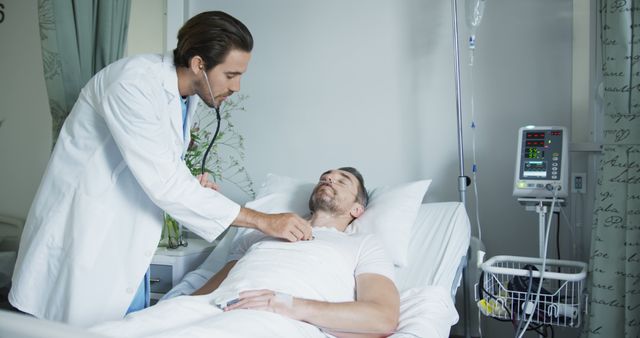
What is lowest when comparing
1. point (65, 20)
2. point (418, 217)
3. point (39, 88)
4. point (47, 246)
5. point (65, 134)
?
point (418, 217)

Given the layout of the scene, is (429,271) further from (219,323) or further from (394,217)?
(219,323)

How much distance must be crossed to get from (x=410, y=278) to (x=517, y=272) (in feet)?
1.14

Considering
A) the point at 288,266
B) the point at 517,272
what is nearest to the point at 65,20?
the point at 288,266

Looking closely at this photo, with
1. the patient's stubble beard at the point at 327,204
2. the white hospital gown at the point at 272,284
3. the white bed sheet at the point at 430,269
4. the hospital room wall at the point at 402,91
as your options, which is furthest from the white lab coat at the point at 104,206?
the hospital room wall at the point at 402,91

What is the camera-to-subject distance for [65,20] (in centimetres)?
186

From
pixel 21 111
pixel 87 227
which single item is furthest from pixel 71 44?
pixel 21 111

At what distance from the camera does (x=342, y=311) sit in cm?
128

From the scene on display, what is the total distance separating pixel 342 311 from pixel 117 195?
0.65 metres

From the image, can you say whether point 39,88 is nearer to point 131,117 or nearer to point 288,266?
point 131,117

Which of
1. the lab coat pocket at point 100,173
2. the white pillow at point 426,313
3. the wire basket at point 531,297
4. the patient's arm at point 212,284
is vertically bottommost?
the wire basket at point 531,297

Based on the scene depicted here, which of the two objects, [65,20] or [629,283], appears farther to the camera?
[65,20]

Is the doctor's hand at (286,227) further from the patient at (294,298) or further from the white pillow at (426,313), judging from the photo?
the white pillow at (426,313)

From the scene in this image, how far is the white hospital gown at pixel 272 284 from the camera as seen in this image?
109cm

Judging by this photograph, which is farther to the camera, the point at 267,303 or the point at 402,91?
the point at 402,91
